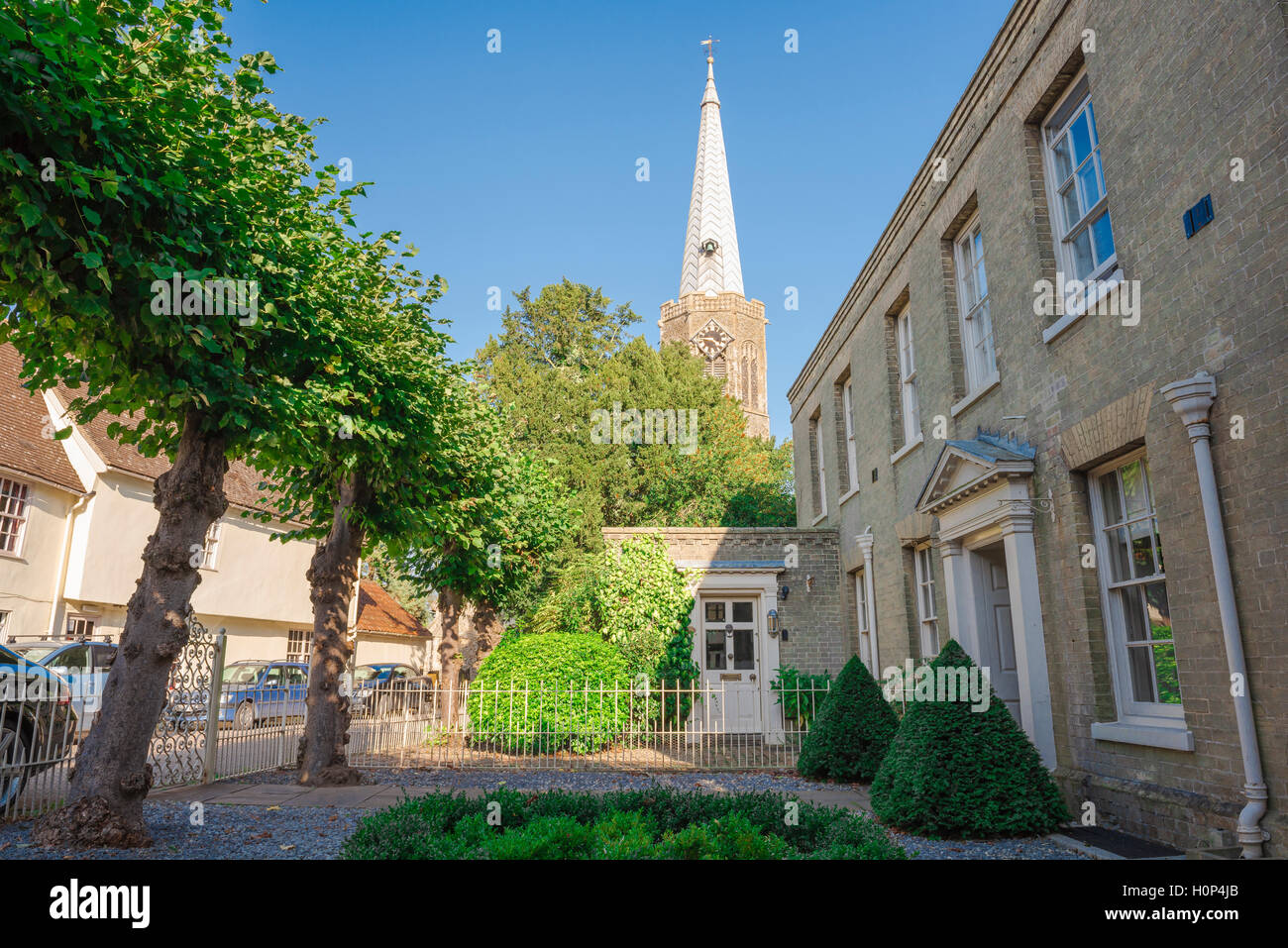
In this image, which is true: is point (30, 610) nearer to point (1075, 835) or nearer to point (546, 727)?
point (546, 727)

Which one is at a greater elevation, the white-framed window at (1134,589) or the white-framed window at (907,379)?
the white-framed window at (907,379)

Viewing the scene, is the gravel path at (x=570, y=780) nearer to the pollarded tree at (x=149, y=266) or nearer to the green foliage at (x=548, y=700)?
the green foliage at (x=548, y=700)

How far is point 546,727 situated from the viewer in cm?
1330

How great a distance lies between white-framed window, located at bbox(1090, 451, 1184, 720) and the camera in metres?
6.69

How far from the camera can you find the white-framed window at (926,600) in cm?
1136

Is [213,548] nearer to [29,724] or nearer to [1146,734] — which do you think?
[29,724]

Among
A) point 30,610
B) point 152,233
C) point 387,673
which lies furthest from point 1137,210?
point 387,673

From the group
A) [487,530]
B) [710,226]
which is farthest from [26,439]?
[710,226]

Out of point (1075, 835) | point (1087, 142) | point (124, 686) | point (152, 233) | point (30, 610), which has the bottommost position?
point (1075, 835)

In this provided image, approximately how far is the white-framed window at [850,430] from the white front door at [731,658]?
3430 mm

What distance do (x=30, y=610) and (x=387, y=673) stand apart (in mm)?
10595

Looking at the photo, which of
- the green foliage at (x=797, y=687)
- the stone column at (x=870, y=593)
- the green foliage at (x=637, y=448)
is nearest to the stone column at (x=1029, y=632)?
the stone column at (x=870, y=593)

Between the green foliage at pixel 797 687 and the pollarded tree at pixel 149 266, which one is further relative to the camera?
the green foliage at pixel 797 687

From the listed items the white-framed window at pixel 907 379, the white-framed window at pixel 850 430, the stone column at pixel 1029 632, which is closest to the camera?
the stone column at pixel 1029 632
